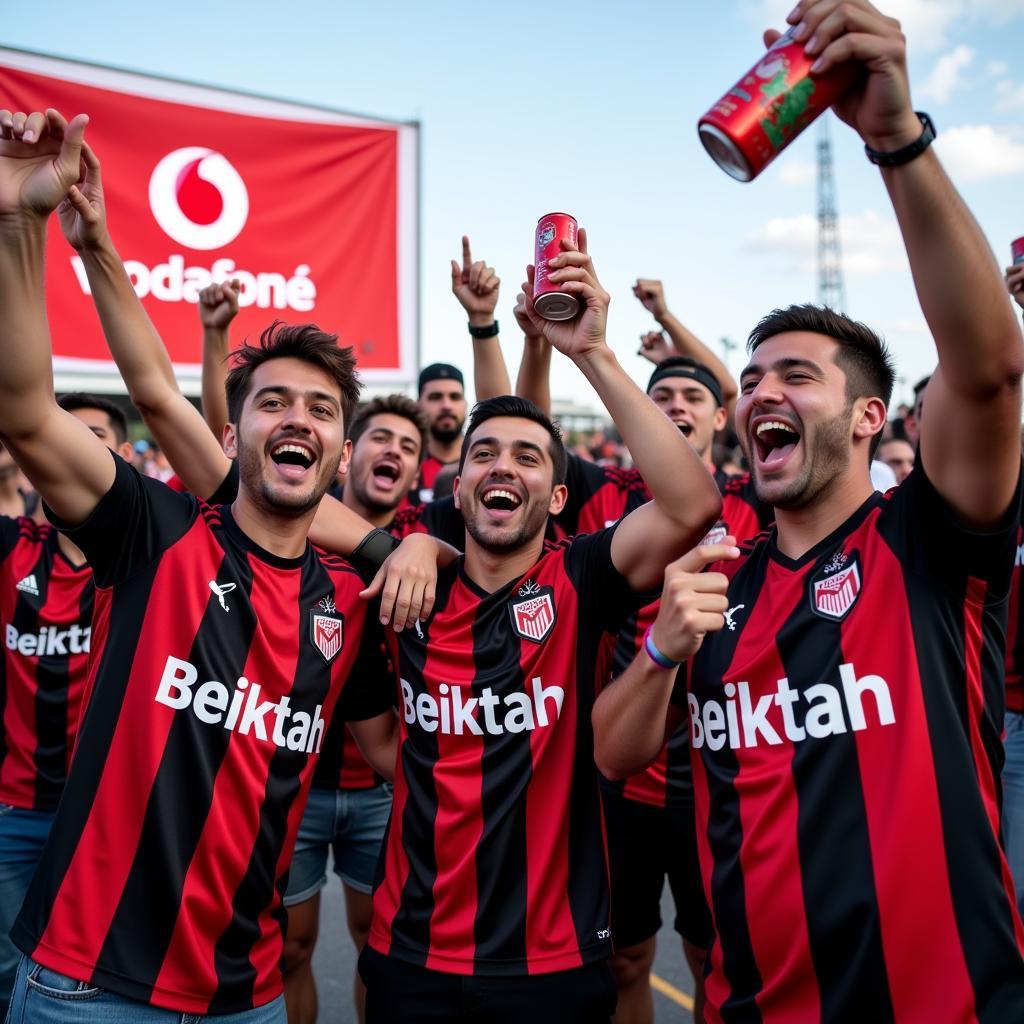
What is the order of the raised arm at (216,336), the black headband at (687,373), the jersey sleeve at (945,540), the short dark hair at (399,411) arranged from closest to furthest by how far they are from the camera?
the jersey sleeve at (945,540), the raised arm at (216,336), the black headband at (687,373), the short dark hair at (399,411)

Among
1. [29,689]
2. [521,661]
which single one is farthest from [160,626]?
[29,689]

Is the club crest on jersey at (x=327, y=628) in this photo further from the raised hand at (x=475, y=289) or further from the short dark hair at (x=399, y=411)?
the short dark hair at (x=399, y=411)

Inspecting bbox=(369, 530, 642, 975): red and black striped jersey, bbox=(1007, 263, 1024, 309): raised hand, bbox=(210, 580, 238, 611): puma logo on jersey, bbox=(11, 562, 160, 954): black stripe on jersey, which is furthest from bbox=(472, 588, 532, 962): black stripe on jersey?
bbox=(1007, 263, 1024, 309): raised hand

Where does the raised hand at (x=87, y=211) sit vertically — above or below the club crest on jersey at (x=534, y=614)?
above

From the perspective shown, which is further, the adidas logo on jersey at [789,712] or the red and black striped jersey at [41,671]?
the red and black striped jersey at [41,671]

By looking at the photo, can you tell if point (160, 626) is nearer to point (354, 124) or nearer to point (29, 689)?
point (29, 689)

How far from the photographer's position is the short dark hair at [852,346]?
2.17 m

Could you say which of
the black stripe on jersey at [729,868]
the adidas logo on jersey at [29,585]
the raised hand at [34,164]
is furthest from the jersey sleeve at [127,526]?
the black stripe on jersey at [729,868]

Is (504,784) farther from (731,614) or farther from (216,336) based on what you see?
(216,336)

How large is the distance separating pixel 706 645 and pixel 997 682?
65 centimetres

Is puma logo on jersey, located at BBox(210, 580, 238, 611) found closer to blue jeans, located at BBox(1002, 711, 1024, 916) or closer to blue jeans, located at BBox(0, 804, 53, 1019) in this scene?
blue jeans, located at BBox(0, 804, 53, 1019)

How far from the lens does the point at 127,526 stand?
223cm

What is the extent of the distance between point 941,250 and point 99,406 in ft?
11.9

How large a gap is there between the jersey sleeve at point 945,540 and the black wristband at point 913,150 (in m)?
0.63
